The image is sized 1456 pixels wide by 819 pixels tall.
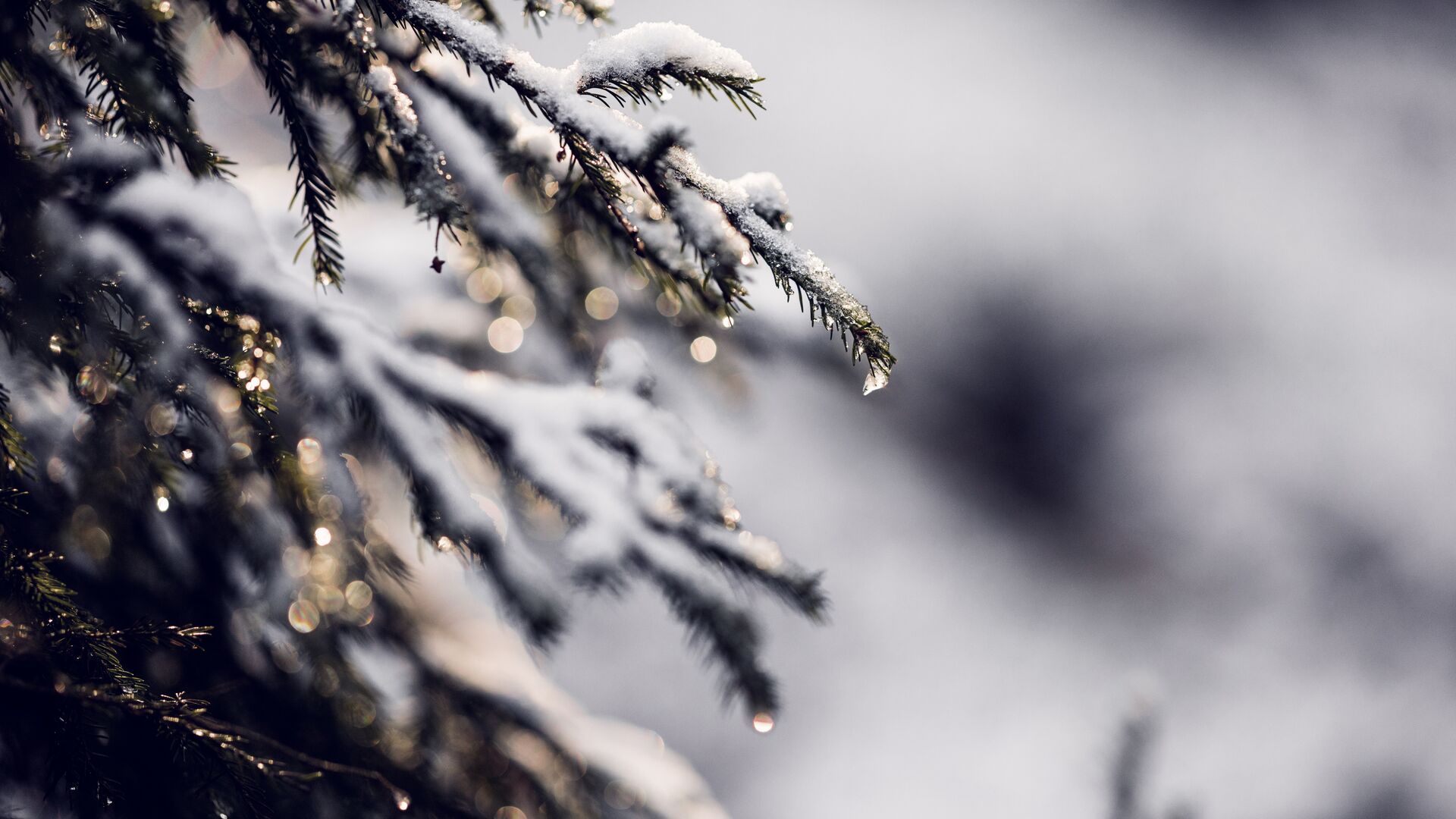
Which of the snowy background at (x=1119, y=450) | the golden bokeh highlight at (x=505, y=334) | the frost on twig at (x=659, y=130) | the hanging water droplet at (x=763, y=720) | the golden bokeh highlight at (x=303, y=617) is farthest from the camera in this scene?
the snowy background at (x=1119, y=450)

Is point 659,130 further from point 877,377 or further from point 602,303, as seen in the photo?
point 602,303

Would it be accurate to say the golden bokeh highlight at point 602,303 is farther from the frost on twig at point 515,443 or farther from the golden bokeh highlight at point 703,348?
the frost on twig at point 515,443

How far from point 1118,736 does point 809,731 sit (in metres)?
6.57

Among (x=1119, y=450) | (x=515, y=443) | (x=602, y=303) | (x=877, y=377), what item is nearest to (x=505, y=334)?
Answer: (x=602, y=303)

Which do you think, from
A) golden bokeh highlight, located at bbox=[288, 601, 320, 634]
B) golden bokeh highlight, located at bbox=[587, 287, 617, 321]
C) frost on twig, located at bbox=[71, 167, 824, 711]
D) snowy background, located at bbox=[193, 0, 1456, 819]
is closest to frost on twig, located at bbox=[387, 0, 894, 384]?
frost on twig, located at bbox=[71, 167, 824, 711]

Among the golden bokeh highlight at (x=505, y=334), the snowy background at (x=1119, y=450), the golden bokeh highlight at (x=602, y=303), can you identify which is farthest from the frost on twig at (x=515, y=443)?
the snowy background at (x=1119, y=450)

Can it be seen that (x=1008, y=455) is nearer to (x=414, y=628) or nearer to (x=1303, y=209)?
(x=1303, y=209)

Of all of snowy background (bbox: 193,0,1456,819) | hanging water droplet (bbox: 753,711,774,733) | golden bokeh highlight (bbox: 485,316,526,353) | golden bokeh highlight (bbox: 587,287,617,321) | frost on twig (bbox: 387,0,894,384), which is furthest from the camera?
snowy background (bbox: 193,0,1456,819)

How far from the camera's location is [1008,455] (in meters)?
8.14

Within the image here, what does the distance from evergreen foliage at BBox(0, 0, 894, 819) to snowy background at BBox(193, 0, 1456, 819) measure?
478cm

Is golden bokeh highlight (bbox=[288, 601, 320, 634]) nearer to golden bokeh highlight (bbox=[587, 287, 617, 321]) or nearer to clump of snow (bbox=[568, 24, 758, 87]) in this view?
golden bokeh highlight (bbox=[587, 287, 617, 321])

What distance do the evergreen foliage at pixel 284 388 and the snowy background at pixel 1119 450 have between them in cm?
478

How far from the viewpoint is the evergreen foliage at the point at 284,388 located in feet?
2.45

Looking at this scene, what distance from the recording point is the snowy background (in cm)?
651
